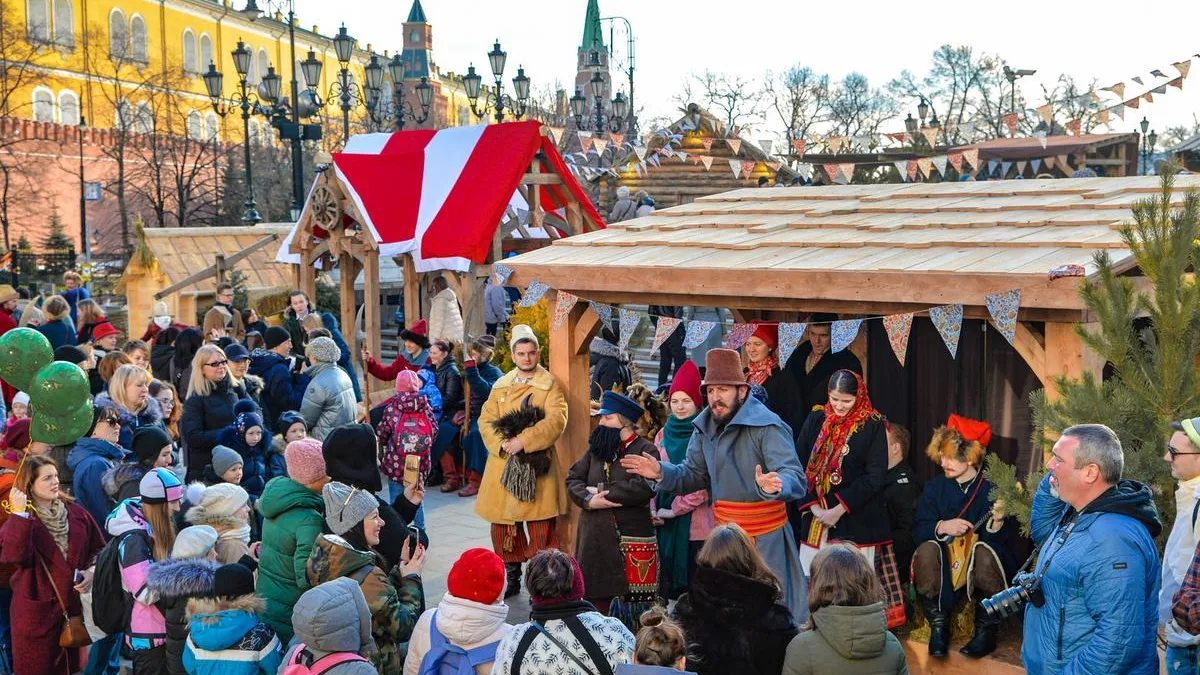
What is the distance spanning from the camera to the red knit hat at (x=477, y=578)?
175 inches

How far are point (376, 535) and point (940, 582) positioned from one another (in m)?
3.05

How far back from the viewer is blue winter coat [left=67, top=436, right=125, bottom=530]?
6582 millimetres

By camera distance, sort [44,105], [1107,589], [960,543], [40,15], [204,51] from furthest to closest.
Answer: [204,51] → [40,15] → [44,105] → [960,543] → [1107,589]

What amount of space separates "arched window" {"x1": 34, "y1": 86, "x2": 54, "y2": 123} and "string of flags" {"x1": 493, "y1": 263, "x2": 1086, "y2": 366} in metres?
49.7

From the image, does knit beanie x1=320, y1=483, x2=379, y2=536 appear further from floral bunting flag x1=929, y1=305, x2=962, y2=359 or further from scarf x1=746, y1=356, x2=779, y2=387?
scarf x1=746, y1=356, x2=779, y2=387

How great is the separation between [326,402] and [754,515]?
4.02m

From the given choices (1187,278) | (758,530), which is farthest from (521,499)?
(1187,278)

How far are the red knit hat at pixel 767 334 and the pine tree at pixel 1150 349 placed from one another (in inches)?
119

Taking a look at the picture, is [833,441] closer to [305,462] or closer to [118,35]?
[305,462]

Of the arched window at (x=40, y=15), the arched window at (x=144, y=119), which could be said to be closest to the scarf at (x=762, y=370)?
the arched window at (x=144, y=119)

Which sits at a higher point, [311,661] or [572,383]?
[572,383]

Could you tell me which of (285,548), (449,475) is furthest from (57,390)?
(449,475)

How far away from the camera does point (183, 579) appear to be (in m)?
5.01

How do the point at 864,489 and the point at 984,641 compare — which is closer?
the point at 984,641
